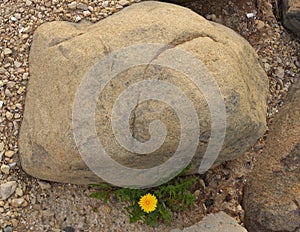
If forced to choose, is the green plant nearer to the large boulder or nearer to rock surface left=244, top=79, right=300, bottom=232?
the large boulder

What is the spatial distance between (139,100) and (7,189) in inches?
45.7

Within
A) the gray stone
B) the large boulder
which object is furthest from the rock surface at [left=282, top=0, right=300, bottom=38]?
the gray stone

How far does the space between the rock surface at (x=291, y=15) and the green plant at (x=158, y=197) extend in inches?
64.1

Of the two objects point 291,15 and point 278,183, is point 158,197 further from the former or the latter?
point 291,15

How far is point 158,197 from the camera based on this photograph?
3.28 meters

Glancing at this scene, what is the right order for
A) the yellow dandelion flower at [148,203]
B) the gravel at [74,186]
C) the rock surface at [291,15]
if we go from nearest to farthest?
the yellow dandelion flower at [148,203] < the gravel at [74,186] < the rock surface at [291,15]

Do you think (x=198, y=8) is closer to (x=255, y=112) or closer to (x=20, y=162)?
(x=255, y=112)

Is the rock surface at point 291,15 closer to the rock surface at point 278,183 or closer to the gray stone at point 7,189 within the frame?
the rock surface at point 278,183

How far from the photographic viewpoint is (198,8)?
159 inches

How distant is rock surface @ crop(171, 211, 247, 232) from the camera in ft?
11.0

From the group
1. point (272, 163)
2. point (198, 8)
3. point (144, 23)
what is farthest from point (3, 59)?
point (272, 163)

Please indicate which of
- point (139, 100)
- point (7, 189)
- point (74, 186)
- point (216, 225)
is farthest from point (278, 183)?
point (7, 189)

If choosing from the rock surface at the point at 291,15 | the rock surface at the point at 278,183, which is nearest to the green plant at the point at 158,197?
the rock surface at the point at 278,183

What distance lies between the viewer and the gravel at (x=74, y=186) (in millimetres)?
3293
